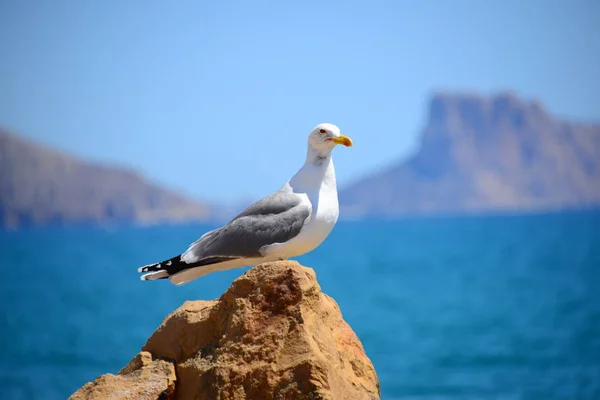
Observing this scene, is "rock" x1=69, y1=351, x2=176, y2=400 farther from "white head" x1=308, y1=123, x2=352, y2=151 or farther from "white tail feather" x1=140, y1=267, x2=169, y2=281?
"white head" x1=308, y1=123, x2=352, y2=151

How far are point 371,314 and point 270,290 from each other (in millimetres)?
42145

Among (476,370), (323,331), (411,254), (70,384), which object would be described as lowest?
(323,331)

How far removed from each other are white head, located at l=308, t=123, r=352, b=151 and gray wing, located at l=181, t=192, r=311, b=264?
0.53 metres

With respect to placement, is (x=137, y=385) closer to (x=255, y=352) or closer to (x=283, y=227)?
(x=255, y=352)

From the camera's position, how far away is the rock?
645 cm

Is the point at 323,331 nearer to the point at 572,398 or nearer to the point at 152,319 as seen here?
the point at 572,398

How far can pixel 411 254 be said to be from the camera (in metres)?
101

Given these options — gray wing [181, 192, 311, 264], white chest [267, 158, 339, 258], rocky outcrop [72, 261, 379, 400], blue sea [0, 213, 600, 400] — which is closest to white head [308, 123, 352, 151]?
white chest [267, 158, 339, 258]

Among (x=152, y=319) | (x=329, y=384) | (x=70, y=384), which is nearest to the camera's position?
(x=329, y=384)

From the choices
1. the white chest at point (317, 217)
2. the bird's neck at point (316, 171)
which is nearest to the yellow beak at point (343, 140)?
the bird's neck at point (316, 171)

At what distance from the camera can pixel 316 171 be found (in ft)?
26.4

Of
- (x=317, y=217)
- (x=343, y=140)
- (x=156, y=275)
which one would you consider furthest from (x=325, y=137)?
(x=156, y=275)

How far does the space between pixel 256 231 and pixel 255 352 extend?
79.6 inches

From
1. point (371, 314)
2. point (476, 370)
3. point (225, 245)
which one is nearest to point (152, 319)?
point (371, 314)
